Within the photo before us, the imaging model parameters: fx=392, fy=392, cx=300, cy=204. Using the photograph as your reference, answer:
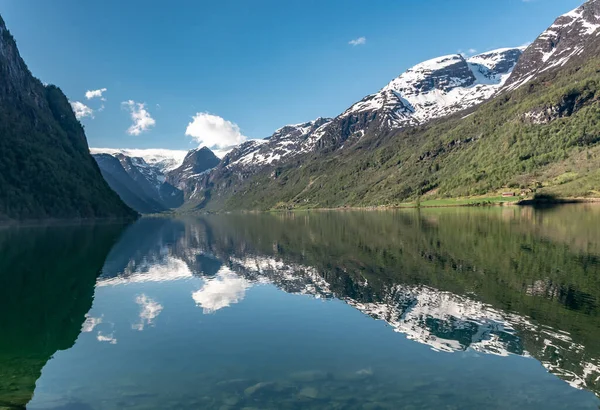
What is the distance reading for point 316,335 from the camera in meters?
29.0

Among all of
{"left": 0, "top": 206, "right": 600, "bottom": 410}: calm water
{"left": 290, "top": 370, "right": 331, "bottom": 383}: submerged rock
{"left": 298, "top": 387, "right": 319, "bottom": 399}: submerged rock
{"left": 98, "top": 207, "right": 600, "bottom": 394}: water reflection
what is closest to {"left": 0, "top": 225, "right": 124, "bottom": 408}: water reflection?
{"left": 0, "top": 206, "right": 600, "bottom": 410}: calm water

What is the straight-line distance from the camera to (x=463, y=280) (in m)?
42.8

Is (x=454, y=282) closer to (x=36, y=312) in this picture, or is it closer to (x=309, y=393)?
(x=309, y=393)

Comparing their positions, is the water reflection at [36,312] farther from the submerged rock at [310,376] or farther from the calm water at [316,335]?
the submerged rock at [310,376]

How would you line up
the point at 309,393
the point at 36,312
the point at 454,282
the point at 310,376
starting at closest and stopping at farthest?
the point at 309,393
the point at 310,376
the point at 36,312
the point at 454,282

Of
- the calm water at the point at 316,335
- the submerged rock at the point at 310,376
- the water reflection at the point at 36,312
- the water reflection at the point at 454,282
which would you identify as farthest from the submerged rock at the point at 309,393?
the water reflection at the point at 36,312

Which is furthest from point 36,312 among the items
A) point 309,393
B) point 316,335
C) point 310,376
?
point 309,393

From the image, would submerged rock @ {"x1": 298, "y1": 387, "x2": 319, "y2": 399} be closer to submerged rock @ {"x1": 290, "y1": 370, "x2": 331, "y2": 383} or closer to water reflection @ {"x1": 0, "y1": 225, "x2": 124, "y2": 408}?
submerged rock @ {"x1": 290, "y1": 370, "x2": 331, "y2": 383}

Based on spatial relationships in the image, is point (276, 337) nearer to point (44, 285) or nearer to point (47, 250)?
point (44, 285)

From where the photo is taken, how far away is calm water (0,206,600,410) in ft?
63.9

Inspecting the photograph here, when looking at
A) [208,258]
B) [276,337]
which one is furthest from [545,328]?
[208,258]

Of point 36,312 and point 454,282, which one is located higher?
point 454,282

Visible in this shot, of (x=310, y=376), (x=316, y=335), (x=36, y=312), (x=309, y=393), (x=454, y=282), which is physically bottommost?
(x=36, y=312)

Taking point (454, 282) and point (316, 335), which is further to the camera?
point (454, 282)
